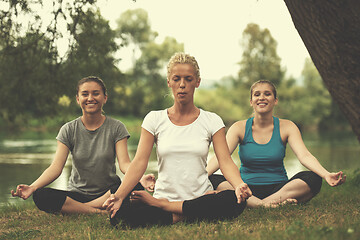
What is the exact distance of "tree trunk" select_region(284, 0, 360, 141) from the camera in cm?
372

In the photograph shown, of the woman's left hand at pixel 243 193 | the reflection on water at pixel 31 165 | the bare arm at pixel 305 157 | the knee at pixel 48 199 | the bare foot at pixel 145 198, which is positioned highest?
the bare arm at pixel 305 157

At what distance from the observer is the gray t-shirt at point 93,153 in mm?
4461

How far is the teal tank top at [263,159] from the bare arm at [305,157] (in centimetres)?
12

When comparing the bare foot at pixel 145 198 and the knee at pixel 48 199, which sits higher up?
the bare foot at pixel 145 198

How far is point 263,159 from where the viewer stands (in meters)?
4.62

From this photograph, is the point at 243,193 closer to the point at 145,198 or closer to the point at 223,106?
the point at 145,198

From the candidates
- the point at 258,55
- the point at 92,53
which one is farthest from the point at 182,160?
the point at 258,55

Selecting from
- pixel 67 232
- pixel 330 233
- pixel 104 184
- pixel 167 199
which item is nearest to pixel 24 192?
pixel 67 232

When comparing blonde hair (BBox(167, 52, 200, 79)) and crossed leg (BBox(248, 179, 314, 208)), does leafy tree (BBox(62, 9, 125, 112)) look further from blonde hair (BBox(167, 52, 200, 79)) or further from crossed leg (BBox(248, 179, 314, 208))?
crossed leg (BBox(248, 179, 314, 208))

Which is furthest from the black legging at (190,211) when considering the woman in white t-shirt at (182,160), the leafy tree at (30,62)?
the leafy tree at (30,62)

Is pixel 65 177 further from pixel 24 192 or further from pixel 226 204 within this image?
pixel 226 204

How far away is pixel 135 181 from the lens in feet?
11.9

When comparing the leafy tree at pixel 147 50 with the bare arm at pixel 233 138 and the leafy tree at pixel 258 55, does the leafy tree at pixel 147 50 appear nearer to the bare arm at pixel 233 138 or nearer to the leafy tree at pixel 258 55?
the leafy tree at pixel 258 55

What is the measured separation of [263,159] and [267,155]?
2.5 inches
